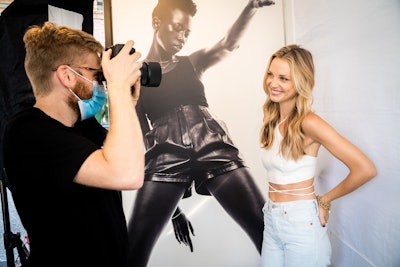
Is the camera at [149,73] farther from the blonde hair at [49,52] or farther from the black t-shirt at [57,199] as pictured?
the black t-shirt at [57,199]

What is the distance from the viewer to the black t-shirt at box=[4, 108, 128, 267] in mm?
761

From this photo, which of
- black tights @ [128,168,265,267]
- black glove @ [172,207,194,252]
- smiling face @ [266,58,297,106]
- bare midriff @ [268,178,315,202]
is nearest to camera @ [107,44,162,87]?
smiling face @ [266,58,297,106]

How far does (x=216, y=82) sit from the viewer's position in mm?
1867

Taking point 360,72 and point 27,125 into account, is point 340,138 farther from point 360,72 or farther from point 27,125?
point 27,125

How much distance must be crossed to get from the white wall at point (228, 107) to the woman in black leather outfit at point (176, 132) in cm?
5

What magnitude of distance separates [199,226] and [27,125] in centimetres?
136

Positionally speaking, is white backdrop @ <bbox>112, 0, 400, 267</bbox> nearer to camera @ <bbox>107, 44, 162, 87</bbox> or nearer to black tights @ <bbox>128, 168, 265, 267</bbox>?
black tights @ <bbox>128, 168, 265, 267</bbox>

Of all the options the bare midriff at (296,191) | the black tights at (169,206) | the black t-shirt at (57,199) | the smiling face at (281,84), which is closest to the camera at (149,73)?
the black t-shirt at (57,199)

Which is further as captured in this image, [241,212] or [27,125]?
[241,212]

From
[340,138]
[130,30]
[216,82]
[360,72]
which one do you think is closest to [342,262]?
[340,138]

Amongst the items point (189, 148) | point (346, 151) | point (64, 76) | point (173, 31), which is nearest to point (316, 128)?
point (346, 151)

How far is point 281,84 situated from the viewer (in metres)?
1.36

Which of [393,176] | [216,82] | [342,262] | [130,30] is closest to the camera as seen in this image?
[393,176]

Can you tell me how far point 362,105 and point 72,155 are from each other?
1172 millimetres
